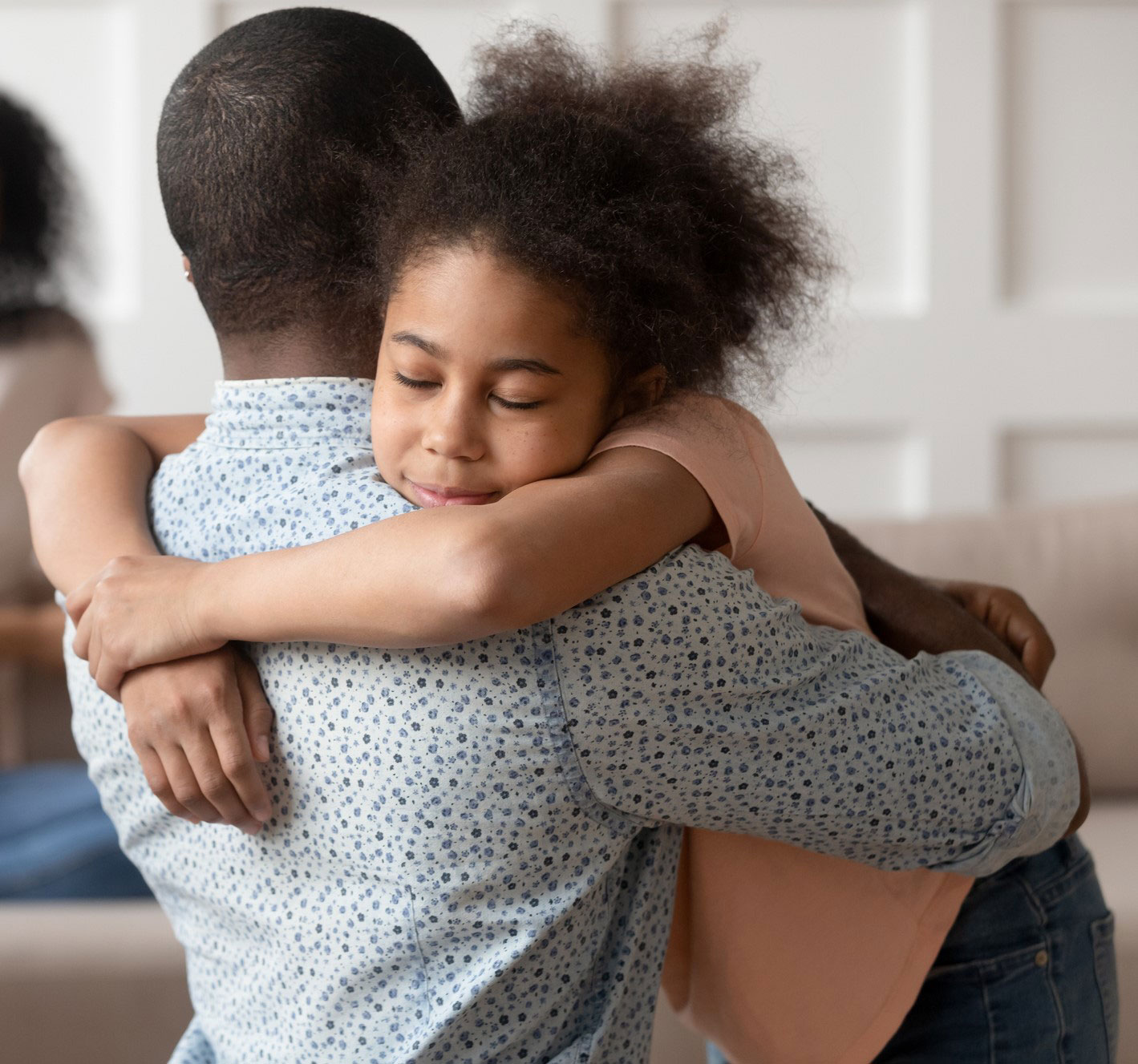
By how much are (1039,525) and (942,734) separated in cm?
143

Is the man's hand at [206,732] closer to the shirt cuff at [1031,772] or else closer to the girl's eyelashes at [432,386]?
the girl's eyelashes at [432,386]

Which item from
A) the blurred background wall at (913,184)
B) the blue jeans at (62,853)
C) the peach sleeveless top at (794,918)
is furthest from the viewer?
the blurred background wall at (913,184)

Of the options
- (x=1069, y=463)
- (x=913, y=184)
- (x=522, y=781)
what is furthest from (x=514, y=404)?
(x=1069, y=463)

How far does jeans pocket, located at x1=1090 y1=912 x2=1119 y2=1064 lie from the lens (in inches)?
36.7

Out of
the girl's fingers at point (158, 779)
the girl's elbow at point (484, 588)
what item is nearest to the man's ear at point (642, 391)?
the girl's elbow at point (484, 588)

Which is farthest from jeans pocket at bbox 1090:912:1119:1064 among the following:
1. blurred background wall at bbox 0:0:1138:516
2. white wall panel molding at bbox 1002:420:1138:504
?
white wall panel molding at bbox 1002:420:1138:504

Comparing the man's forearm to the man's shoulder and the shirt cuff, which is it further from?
the man's shoulder

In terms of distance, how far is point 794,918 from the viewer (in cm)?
81

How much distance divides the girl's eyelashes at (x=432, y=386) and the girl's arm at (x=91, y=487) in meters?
0.18

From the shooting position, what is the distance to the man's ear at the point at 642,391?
79 centimetres

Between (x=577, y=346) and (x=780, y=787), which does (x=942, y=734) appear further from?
(x=577, y=346)

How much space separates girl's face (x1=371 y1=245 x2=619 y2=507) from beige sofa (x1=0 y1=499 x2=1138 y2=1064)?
95 centimetres

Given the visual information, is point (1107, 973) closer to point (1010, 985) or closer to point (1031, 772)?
point (1010, 985)

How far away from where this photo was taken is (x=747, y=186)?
0.81 metres
